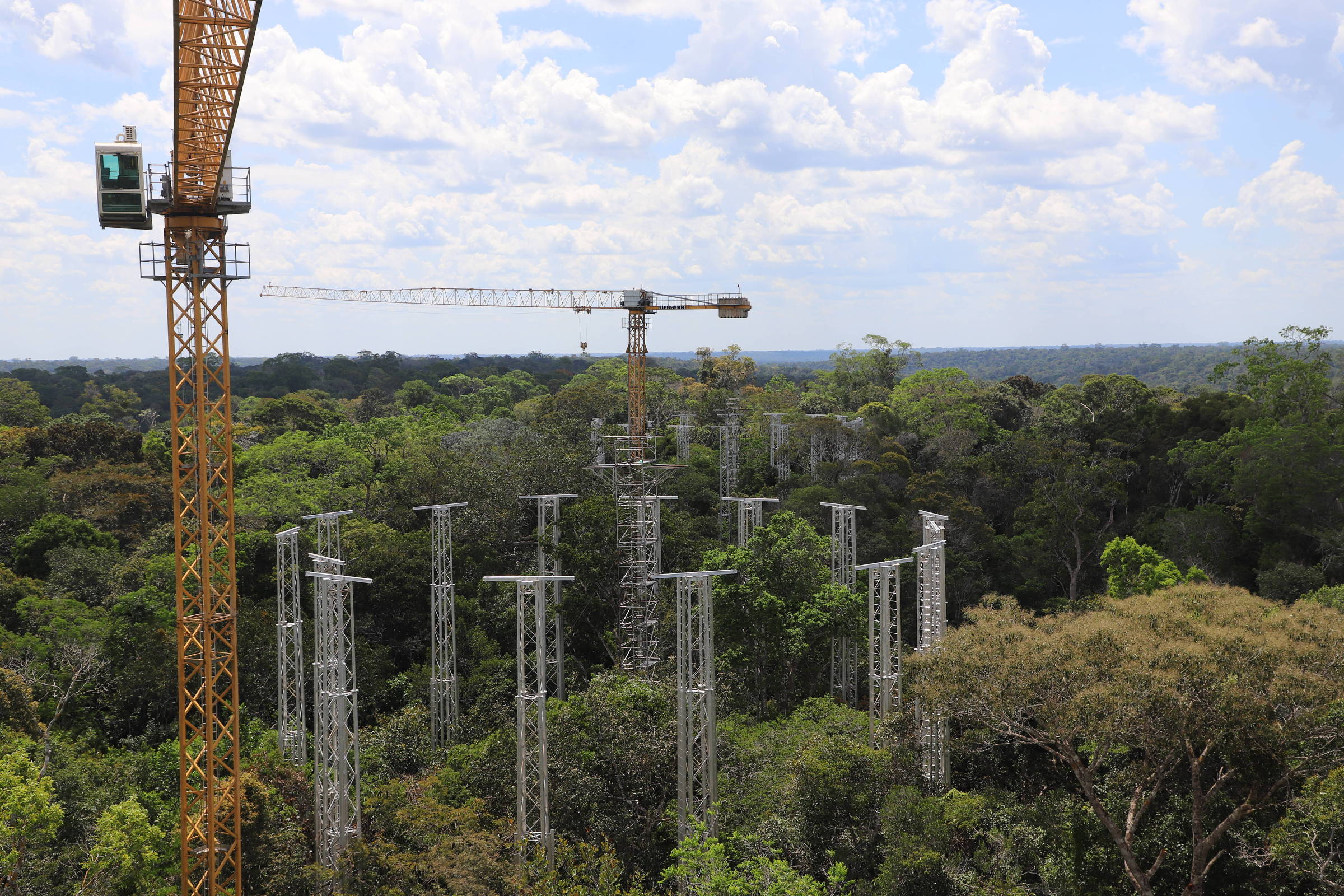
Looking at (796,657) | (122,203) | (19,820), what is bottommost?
(796,657)

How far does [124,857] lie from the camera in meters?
18.4

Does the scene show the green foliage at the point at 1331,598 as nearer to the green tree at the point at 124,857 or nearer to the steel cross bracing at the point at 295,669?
the steel cross bracing at the point at 295,669

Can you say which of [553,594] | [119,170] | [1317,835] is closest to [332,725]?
[119,170]

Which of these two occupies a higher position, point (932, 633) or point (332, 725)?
point (932, 633)

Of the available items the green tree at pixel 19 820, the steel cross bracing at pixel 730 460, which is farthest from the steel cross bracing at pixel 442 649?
the steel cross bracing at pixel 730 460

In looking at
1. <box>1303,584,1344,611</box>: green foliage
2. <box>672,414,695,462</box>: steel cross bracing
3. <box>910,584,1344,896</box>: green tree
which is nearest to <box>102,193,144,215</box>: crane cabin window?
<box>910,584,1344,896</box>: green tree

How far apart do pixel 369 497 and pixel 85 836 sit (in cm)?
2294

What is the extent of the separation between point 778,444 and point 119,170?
38.4 metres

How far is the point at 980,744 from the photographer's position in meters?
22.7

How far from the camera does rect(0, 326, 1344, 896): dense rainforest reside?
18297 mm

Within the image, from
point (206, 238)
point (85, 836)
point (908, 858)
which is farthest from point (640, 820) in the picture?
point (206, 238)

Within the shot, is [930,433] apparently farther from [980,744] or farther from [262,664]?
[262,664]

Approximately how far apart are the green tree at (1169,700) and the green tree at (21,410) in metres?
67.7

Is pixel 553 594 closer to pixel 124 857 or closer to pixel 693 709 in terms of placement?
pixel 693 709
